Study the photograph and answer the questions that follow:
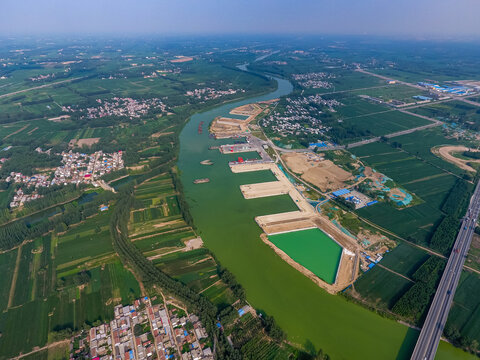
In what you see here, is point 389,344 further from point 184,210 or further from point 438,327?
point 184,210

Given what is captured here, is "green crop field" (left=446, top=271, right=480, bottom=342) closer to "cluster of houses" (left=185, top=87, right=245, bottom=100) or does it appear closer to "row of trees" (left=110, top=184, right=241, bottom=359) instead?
"row of trees" (left=110, top=184, right=241, bottom=359)

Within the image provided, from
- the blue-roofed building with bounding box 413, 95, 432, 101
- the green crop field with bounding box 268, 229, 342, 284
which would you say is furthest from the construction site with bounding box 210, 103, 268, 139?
the blue-roofed building with bounding box 413, 95, 432, 101

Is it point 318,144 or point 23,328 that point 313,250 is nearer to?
point 23,328

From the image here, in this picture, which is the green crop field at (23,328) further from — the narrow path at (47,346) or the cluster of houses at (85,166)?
the cluster of houses at (85,166)

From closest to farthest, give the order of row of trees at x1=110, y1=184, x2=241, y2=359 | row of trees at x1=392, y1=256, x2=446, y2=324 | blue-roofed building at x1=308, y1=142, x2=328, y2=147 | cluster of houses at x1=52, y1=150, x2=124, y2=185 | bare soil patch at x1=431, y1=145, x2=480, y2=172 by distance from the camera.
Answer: row of trees at x1=110, y1=184, x2=241, y2=359 < row of trees at x1=392, y1=256, x2=446, y2=324 < cluster of houses at x1=52, y1=150, x2=124, y2=185 < bare soil patch at x1=431, y1=145, x2=480, y2=172 < blue-roofed building at x1=308, y1=142, x2=328, y2=147

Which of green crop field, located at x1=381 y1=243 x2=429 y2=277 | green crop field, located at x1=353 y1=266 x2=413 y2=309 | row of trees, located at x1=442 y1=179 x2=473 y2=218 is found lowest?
green crop field, located at x1=353 y1=266 x2=413 y2=309

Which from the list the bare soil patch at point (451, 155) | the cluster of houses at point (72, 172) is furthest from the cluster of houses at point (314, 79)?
the cluster of houses at point (72, 172)
